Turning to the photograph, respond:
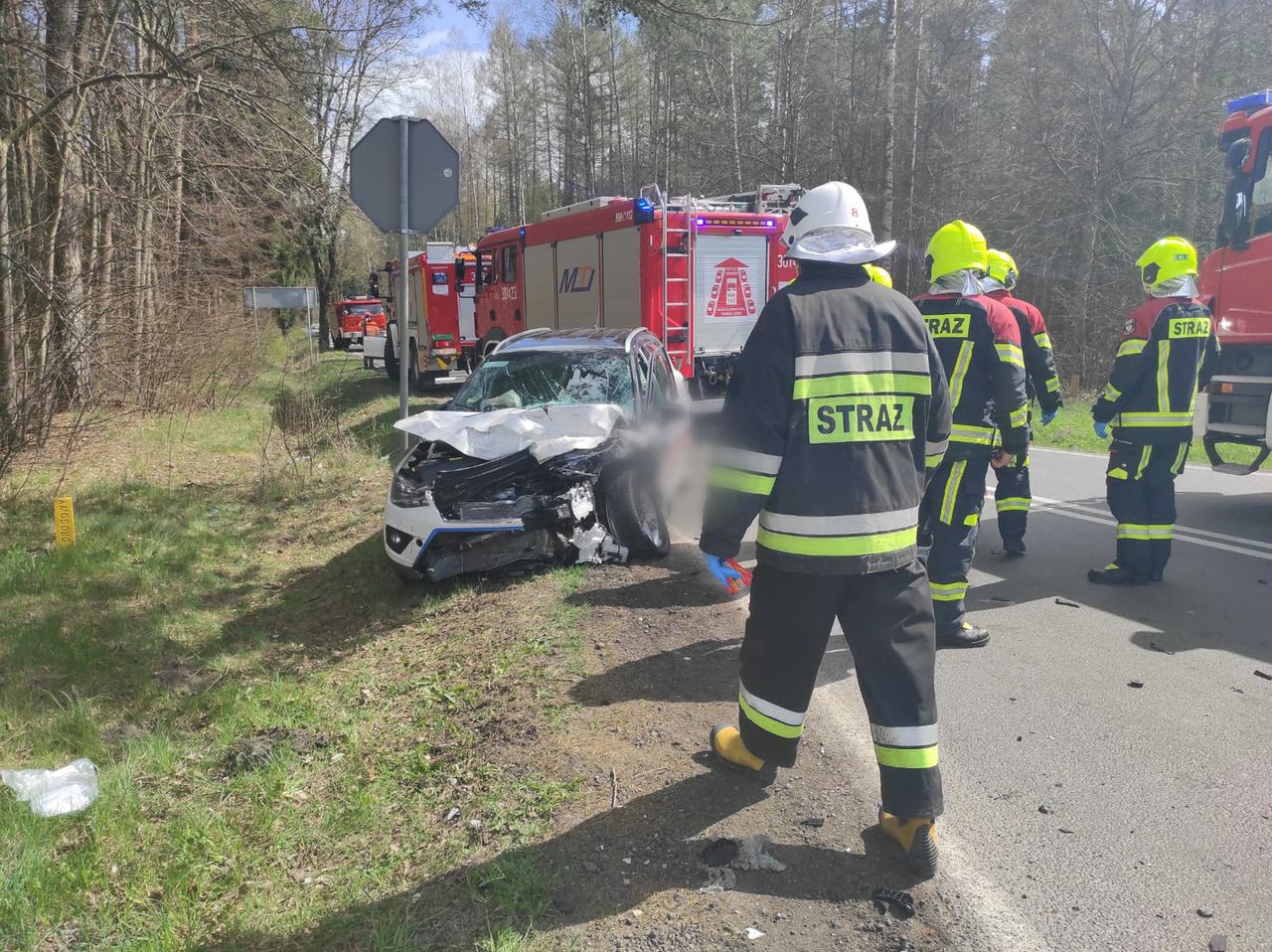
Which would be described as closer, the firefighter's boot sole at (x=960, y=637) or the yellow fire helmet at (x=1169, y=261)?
the firefighter's boot sole at (x=960, y=637)

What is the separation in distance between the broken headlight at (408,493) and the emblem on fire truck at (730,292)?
21.3ft

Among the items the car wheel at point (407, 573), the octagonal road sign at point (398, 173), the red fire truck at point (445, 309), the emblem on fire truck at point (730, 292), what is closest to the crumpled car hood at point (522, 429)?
the car wheel at point (407, 573)

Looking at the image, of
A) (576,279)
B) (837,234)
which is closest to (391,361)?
(576,279)

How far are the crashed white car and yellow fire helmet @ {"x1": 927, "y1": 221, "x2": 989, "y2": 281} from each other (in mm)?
1660

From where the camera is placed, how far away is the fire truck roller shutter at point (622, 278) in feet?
36.8

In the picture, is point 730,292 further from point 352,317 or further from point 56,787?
point 352,317

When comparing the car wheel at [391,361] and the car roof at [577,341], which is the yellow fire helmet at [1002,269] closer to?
the car roof at [577,341]

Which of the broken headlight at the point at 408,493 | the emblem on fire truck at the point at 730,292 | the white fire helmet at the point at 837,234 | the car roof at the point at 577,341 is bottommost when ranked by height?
the broken headlight at the point at 408,493

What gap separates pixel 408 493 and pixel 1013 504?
164 inches

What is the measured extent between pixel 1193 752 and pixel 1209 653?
1.23 metres

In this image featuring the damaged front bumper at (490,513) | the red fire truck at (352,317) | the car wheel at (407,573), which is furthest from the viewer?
the red fire truck at (352,317)

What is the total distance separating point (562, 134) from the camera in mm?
38062

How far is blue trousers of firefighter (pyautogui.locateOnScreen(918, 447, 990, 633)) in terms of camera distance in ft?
15.1

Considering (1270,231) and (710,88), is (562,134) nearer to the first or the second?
(710,88)
